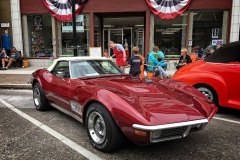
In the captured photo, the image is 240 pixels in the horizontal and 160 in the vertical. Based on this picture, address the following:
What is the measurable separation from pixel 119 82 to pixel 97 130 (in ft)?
3.00

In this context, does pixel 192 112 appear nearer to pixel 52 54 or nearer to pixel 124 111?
pixel 124 111

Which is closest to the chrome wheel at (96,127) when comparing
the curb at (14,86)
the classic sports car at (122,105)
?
the classic sports car at (122,105)

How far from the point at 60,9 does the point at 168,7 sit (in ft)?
19.6

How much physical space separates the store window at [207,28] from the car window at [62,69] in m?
9.97

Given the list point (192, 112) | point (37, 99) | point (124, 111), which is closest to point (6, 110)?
point (37, 99)

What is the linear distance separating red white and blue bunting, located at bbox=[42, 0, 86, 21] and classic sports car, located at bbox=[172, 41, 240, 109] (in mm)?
9749

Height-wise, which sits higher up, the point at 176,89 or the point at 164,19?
the point at 164,19

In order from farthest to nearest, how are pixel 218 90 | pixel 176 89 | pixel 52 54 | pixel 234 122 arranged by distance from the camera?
pixel 52 54
pixel 218 90
pixel 234 122
pixel 176 89

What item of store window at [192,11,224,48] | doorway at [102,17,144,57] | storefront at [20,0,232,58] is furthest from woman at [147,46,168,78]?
doorway at [102,17,144,57]

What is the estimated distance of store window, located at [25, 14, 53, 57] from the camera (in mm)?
14536

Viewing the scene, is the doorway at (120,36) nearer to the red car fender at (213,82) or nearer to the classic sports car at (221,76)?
the classic sports car at (221,76)

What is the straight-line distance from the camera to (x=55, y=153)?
11.6 feet

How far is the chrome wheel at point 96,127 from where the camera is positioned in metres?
3.53

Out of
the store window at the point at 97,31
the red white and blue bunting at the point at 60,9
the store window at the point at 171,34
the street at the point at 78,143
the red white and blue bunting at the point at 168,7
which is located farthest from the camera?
the store window at the point at 97,31
